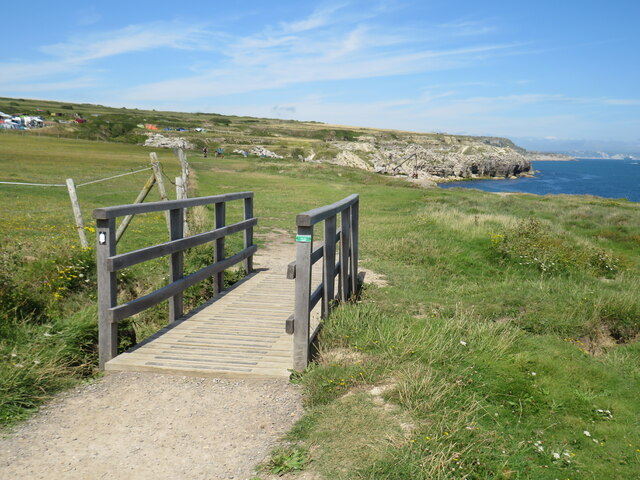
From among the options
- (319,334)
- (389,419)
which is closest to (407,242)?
(319,334)

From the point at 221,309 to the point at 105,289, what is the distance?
7.13 ft

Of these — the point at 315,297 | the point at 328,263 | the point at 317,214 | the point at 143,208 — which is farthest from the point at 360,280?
the point at 143,208

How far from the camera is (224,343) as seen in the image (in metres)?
6.21

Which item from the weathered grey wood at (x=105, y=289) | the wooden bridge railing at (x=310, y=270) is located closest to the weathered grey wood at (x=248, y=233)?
the wooden bridge railing at (x=310, y=270)

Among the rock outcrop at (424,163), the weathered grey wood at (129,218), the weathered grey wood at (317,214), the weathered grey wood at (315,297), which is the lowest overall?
the rock outcrop at (424,163)

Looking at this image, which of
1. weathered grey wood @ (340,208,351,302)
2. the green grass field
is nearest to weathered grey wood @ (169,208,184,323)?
the green grass field

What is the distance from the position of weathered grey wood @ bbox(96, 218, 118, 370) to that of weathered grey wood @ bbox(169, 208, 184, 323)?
4.07 ft

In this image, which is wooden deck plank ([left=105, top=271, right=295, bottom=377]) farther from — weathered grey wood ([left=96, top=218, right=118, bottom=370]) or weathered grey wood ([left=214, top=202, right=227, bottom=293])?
weathered grey wood ([left=214, top=202, right=227, bottom=293])

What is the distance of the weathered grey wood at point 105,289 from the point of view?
18.1ft

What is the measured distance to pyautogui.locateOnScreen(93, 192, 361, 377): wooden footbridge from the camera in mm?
5418

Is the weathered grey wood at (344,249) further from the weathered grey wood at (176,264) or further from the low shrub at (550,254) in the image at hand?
the low shrub at (550,254)

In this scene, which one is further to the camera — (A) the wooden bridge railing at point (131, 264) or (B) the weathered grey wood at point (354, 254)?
(B) the weathered grey wood at point (354, 254)

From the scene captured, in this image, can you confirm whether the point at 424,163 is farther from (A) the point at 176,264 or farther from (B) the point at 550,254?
(A) the point at 176,264

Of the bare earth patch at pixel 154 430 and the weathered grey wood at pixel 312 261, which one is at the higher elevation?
the weathered grey wood at pixel 312 261
